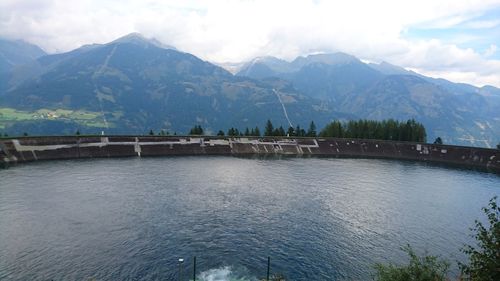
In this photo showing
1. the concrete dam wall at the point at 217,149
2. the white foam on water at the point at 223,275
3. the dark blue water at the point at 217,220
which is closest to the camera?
the white foam on water at the point at 223,275

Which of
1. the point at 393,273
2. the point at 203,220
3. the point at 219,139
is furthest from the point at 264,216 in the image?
the point at 219,139

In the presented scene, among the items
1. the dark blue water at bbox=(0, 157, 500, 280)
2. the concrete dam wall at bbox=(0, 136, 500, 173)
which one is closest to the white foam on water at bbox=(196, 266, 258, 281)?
the dark blue water at bbox=(0, 157, 500, 280)

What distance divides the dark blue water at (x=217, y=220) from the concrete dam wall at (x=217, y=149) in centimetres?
1326

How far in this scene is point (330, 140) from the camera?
200m

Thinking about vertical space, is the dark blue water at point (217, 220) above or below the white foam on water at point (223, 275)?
above

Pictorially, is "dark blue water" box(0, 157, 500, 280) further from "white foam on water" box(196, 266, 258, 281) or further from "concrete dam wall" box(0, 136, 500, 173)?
"concrete dam wall" box(0, 136, 500, 173)

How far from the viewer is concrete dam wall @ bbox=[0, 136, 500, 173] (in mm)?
143500

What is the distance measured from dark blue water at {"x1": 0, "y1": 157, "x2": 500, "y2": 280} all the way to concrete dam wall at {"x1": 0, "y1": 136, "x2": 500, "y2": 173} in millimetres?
13256

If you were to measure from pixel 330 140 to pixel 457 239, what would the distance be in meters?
125

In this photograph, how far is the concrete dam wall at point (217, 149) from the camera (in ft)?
471

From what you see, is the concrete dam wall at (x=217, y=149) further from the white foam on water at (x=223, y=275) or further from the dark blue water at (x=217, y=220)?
the white foam on water at (x=223, y=275)

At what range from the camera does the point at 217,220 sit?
258ft

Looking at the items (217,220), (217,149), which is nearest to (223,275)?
(217,220)

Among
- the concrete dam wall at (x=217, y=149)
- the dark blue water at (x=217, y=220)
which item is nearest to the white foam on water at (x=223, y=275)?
the dark blue water at (x=217, y=220)
